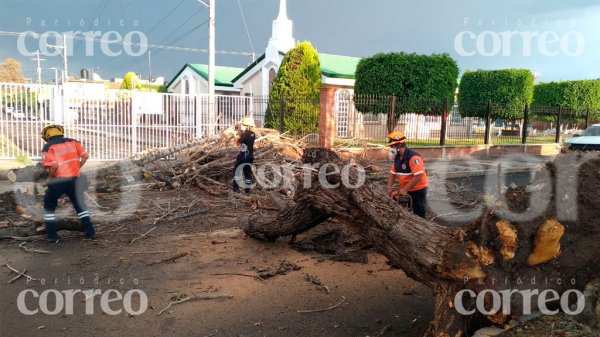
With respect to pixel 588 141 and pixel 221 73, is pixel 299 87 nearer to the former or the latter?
pixel 588 141

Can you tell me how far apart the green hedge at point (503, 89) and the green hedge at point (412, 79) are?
391 cm

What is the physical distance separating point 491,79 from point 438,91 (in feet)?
24.5

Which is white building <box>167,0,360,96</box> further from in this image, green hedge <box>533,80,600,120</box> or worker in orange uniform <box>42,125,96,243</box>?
worker in orange uniform <box>42,125,96,243</box>

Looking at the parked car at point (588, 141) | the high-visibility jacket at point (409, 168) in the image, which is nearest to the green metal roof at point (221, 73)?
the parked car at point (588, 141)

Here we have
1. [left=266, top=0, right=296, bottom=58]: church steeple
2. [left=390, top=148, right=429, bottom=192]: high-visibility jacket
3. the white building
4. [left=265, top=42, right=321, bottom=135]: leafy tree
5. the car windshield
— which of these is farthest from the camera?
[left=266, top=0, right=296, bottom=58]: church steeple

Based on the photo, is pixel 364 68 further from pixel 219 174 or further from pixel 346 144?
pixel 219 174

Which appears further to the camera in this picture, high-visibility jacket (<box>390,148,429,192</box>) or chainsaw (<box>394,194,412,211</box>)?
chainsaw (<box>394,194,412,211</box>)

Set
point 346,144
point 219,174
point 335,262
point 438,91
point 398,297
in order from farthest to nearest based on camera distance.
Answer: point 438,91 → point 346,144 → point 219,174 → point 335,262 → point 398,297

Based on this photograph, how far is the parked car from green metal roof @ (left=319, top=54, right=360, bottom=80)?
34.8ft

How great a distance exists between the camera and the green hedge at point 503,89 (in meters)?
21.9

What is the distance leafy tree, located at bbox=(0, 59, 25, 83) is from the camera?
203 ft

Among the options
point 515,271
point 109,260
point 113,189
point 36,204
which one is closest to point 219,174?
point 113,189

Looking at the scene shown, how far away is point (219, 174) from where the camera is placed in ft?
33.1

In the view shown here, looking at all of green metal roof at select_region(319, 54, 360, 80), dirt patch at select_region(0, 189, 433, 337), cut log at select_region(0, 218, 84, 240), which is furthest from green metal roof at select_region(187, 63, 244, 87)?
dirt patch at select_region(0, 189, 433, 337)
